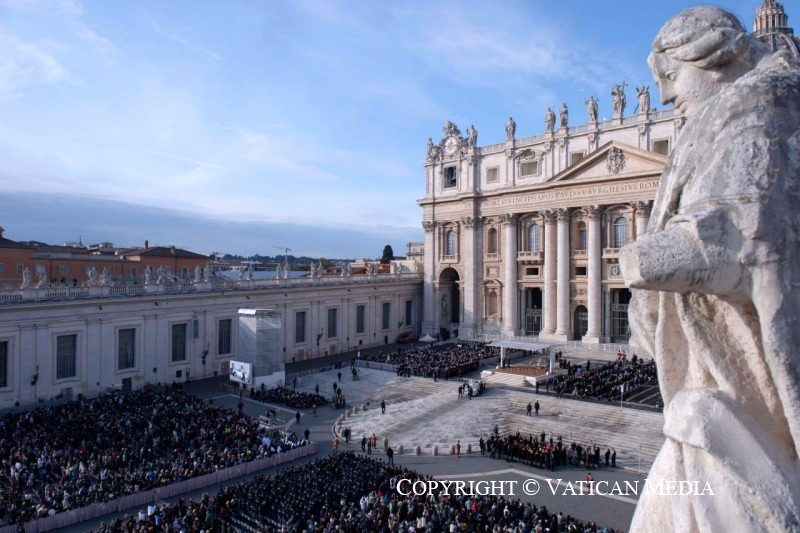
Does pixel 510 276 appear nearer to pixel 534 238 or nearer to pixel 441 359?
pixel 534 238

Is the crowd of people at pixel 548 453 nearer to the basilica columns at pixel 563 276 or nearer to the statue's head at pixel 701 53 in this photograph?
the statue's head at pixel 701 53

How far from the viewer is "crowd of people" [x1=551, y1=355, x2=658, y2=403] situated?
28.6 meters

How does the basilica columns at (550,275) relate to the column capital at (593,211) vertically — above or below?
below

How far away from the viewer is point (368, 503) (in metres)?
15.8

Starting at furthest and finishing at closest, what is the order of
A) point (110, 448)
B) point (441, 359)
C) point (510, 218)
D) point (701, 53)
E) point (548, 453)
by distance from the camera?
point (510, 218), point (441, 359), point (110, 448), point (548, 453), point (701, 53)

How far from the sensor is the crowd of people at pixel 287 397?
96.8ft

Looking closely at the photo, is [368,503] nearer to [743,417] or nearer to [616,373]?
[743,417]

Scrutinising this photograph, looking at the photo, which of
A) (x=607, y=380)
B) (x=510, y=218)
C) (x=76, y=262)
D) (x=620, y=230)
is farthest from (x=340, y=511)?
(x=76, y=262)

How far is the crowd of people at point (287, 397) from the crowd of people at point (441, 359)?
23.1ft

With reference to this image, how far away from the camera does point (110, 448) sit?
827 inches

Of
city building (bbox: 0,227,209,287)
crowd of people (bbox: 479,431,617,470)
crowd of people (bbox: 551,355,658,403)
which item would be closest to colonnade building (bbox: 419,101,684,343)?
crowd of people (bbox: 551,355,658,403)

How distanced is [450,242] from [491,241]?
4584mm

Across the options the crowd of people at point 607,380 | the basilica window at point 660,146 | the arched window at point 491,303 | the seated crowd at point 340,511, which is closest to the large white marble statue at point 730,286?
the seated crowd at point 340,511

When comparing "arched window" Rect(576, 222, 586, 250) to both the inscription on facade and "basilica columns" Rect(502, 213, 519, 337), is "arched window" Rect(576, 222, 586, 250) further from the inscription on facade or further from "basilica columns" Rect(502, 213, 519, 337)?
"basilica columns" Rect(502, 213, 519, 337)
